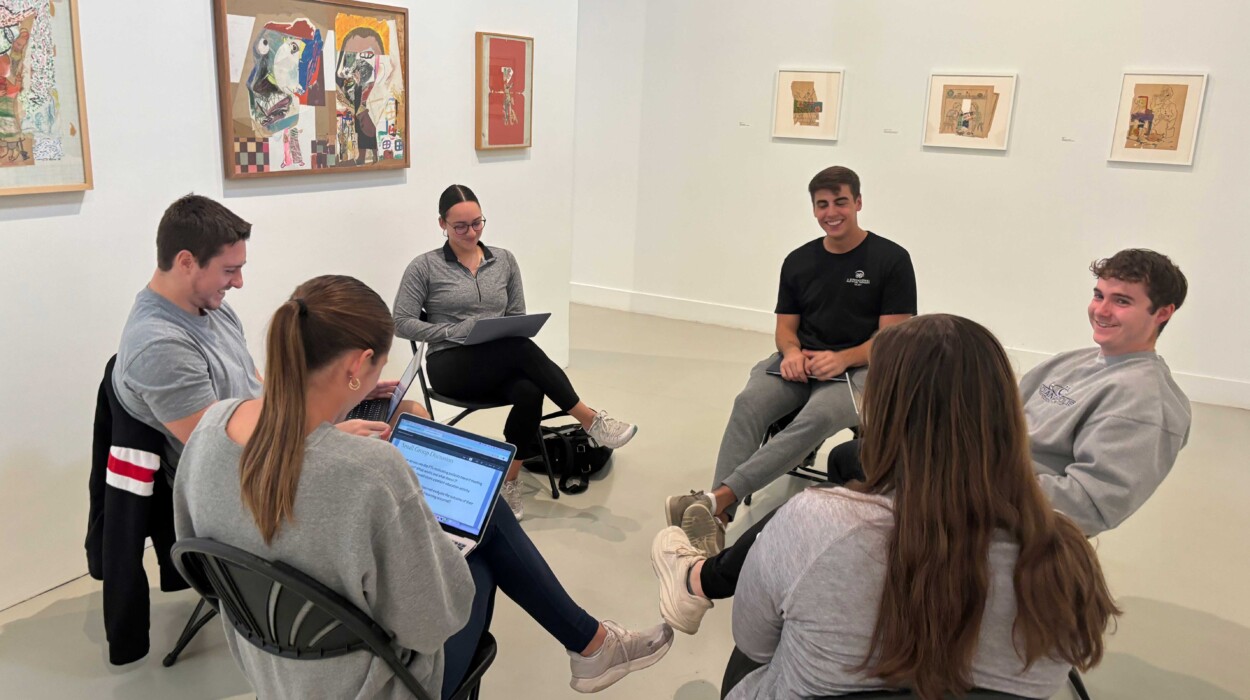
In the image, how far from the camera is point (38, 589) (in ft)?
8.58

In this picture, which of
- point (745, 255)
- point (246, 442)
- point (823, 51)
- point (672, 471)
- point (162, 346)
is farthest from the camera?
point (745, 255)

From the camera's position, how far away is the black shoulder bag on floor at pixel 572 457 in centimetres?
345

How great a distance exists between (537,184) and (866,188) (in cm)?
224

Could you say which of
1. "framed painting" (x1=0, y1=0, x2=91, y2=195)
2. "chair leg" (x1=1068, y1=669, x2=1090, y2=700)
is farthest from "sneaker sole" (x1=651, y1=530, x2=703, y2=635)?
"framed painting" (x1=0, y1=0, x2=91, y2=195)

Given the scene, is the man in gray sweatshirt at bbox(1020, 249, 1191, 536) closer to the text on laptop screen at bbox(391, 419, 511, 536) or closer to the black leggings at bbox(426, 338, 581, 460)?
the text on laptop screen at bbox(391, 419, 511, 536)

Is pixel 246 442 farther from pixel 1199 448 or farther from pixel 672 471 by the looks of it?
pixel 1199 448

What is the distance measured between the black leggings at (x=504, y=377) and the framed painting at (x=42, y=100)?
49.7 inches

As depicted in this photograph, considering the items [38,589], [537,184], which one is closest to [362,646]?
[38,589]

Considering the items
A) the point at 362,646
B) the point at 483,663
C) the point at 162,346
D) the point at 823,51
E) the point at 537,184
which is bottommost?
the point at 483,663

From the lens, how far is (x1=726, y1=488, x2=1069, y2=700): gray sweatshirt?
4.03 ft

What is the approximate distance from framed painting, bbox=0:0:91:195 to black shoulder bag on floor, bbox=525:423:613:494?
71.4 inches

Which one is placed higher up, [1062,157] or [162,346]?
[1062,157]

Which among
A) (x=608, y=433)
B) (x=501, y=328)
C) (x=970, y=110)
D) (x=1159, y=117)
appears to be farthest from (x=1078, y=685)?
(x=970, y=110)

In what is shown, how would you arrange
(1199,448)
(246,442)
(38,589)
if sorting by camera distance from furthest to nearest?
(1199,448) → (38,589) → (246,442)
